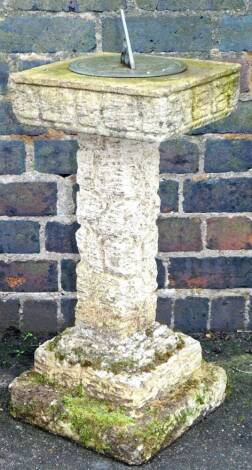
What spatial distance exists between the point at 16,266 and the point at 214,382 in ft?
3.54

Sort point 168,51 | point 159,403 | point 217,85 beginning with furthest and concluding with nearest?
point 168,51 < point 159,403 < point 217,85

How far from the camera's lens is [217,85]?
3.05 m

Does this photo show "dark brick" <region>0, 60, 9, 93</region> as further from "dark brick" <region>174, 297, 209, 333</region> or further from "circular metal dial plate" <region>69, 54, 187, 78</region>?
"dark brick" <region>174, 297, 209, 333</region>

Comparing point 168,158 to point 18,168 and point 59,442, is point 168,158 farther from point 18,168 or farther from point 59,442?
point 59,442

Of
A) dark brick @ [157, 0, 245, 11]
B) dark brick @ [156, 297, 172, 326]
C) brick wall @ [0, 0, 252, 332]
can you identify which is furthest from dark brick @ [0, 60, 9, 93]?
dark brick @ [156, 297, 172, 326]

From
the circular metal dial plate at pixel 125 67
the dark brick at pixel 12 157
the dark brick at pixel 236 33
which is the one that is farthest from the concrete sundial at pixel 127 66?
the dark brick at pixel 12 157

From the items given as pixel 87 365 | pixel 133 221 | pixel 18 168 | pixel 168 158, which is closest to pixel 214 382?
pixel 87 365

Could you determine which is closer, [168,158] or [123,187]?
[123,187]

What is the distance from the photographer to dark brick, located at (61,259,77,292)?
13.3 feet

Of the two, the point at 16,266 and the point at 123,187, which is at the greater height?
the point at 123,187

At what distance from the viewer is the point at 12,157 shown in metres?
3.89

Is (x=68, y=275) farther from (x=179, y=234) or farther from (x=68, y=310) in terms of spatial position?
(x=179, y=234)

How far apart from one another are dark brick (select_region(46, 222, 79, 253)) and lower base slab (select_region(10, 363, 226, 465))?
0.69 m

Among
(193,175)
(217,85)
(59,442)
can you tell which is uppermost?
(217,85)
